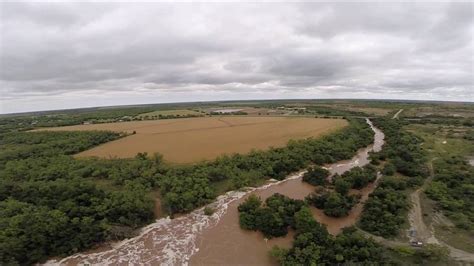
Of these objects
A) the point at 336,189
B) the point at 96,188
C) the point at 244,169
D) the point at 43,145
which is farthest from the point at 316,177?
the point at 43,145

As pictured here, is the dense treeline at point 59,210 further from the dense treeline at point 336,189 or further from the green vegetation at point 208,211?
the dense treeline at point 336,189

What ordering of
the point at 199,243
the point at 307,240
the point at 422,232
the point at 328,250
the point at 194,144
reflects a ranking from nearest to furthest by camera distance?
the point at 328,250, the point at 307,240, the point at 199,243, the point at 422,232, the point at 194,144

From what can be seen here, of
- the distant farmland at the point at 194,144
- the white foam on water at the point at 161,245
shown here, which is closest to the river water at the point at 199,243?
the white foam on water at the point at 161,245

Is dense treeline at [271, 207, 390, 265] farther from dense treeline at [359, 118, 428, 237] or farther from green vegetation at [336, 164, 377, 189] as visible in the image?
green vegetation at [336, 164, 377, 189]

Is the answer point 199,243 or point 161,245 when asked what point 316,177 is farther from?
point 161,245

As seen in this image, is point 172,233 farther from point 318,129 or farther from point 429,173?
point 318,129

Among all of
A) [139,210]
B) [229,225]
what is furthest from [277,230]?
[139,210]
